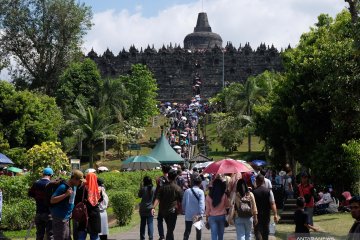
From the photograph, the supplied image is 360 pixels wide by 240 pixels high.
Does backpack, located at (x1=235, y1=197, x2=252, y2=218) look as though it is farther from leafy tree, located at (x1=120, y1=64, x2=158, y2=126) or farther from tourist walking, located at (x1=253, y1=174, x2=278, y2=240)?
leafy tree, located at (x1=120, y1=64, x2=158, y2=126)

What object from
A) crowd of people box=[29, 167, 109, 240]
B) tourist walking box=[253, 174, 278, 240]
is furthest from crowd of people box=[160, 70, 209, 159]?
crowd of people box=[29, 167, 109, 240]

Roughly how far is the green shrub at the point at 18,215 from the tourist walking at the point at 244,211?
5.70 metres

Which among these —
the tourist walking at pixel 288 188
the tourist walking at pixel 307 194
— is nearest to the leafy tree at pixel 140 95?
the tourist walking at pixel 288 188

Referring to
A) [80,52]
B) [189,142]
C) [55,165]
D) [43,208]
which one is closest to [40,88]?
[80,52]

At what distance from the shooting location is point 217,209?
35.4 feet

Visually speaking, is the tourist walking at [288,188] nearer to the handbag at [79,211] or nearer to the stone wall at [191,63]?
the handbag at [79,211]

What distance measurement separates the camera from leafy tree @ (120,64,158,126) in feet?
173

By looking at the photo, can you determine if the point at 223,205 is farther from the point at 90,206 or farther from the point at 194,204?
the point at 90,206

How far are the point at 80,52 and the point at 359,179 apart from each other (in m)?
29.2

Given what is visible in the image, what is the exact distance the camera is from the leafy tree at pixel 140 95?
52.8 meters

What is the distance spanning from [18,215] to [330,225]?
6204 millimetres

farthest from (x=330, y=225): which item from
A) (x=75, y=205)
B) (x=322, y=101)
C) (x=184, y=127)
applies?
(x=184, y=127)

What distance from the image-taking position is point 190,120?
57.7 m

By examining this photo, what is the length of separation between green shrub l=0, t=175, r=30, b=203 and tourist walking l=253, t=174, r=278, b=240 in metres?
7.22
